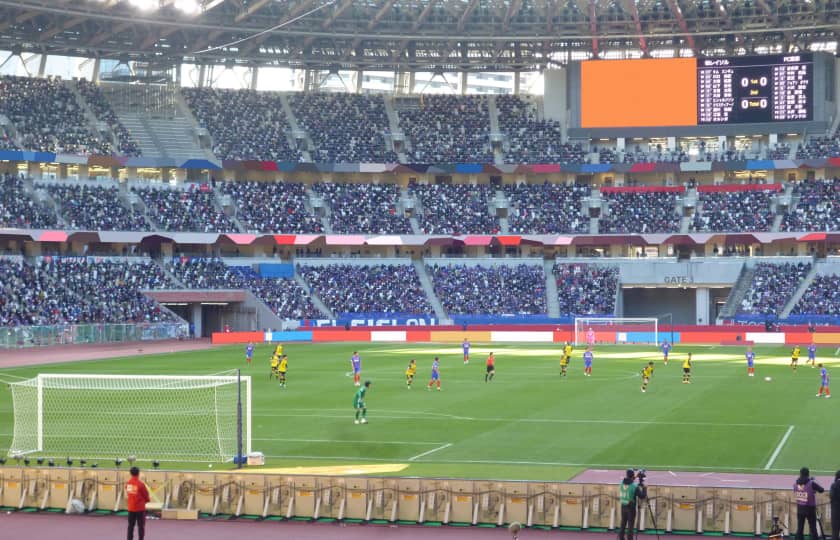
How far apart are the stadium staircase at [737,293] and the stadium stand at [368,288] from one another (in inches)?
879

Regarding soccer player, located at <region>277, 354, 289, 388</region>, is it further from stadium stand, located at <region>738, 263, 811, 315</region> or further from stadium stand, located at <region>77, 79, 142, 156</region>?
stadium stand, located at <region>738, 263, 811, 315</region>

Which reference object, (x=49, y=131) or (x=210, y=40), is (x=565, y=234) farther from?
(x=49, y=131)

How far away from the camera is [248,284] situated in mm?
86812

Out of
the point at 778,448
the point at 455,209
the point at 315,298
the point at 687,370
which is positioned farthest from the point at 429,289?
the point at 778,448

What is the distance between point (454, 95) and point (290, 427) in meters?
68.9

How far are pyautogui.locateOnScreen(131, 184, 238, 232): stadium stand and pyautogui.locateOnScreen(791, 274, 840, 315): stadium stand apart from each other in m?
43.5

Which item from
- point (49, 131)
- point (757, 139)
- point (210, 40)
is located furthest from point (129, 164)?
point (757, 139)

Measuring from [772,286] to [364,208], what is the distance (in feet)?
108

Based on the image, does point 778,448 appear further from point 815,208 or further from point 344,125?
point 344,125

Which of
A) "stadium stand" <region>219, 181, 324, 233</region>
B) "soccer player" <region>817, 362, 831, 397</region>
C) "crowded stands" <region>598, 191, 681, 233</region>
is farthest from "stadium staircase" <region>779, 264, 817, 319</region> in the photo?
"soccer player" <region>817, 362, 831, 397</region>

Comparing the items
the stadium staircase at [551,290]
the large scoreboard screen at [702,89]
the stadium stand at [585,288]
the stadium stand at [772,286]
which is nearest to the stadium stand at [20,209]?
the stadium staircase at [551,290]

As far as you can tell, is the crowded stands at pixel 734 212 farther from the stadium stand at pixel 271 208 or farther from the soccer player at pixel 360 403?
the soccer player at pixel 360 403

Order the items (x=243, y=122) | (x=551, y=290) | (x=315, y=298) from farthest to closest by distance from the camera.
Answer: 1. (x=243, y=122)
2. (x=551, y=290)
3. (x=315, y=298)

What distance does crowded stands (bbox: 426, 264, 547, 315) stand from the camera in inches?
3482
